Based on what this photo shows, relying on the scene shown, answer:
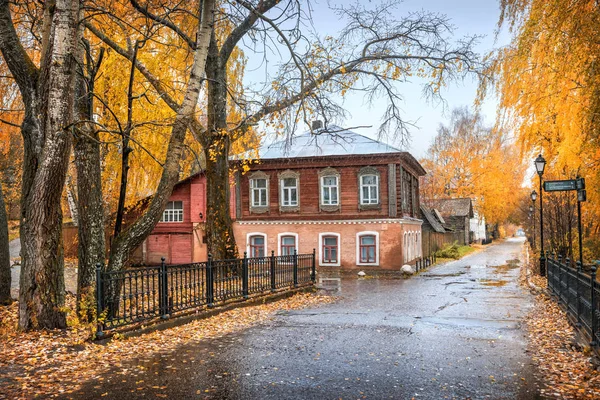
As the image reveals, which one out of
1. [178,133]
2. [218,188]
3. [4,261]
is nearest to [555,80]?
[178,133]

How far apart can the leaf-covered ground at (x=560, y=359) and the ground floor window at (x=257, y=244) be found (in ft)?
61.7

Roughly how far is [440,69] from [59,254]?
46.0 feet

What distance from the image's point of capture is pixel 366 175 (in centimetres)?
2755

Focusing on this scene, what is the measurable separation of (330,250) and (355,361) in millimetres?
20176

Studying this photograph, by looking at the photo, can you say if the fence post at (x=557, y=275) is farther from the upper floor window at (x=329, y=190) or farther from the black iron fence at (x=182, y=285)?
the upper floor window at (x=329, y=190)

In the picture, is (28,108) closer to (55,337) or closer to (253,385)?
(55,337)

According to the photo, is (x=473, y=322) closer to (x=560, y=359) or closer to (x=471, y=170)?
(x=560, y=359)

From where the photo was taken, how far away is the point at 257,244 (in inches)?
1164

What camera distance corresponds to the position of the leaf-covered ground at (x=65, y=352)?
6.64m

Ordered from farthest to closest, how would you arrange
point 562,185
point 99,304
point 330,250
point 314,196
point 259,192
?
point 259,192 < point 314,196 < point 330,250 < point 562,185 < point 99,304

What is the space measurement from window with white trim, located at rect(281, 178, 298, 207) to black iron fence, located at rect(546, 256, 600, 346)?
662 inches

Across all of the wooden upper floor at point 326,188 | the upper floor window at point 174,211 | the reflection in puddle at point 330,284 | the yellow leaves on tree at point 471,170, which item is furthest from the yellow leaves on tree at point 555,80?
the yellow leaves on tree at point 471,170

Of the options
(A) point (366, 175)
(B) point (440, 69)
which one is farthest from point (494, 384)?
(A) point (366, 175)

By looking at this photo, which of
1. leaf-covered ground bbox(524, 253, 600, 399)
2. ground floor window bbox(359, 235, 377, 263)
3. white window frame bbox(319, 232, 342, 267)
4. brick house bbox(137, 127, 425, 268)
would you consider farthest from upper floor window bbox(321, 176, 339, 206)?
leaf-covered ground bbox(524, 253, 600, 399)
